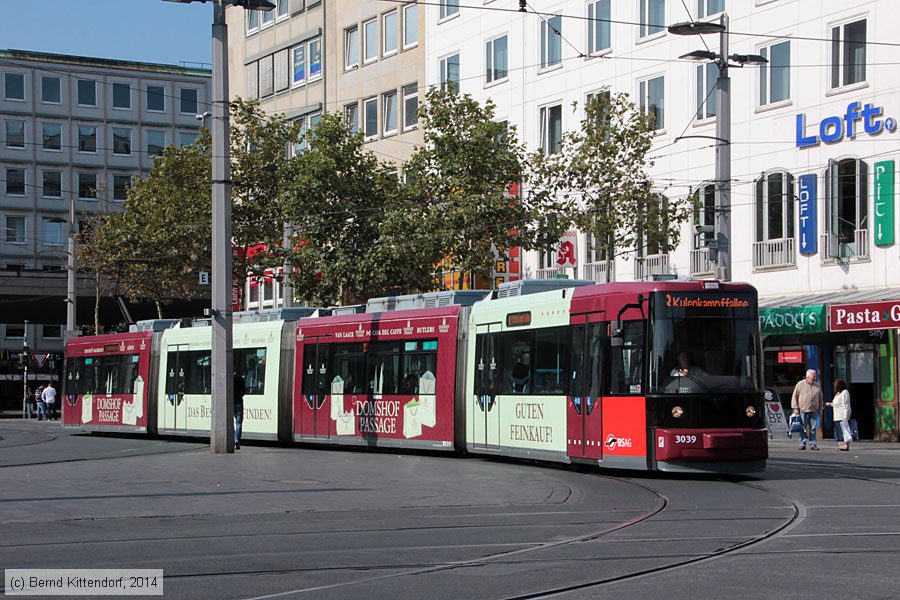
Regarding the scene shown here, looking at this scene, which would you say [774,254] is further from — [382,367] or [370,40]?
[370,40]

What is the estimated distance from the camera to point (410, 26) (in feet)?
179

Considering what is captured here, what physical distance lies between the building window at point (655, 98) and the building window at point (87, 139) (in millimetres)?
62403

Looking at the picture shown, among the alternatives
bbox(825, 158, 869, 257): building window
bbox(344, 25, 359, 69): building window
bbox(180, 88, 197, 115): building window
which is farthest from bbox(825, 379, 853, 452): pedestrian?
bbox(180, 88, 197, 115): building window

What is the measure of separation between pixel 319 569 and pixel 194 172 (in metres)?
40.8

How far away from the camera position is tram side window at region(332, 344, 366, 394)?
28.1 metres

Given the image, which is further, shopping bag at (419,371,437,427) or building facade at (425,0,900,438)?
building facade at (425,0,900,438)

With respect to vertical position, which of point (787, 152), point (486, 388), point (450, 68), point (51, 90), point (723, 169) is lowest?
point (486, 388)

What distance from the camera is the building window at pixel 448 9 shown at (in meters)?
51.6

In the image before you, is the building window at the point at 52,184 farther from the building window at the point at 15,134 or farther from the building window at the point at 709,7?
the building window at the point at 709,7

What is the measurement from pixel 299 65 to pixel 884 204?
33.6 metres

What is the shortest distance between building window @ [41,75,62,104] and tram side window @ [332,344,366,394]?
72583 mm

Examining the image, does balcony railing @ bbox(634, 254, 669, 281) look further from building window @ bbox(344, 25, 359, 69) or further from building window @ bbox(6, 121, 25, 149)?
building window @ bbox(6, 121, 25, 149)

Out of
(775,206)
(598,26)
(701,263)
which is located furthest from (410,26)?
(775,206)

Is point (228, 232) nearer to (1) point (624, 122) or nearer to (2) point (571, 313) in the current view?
(2) point (571, 313)
